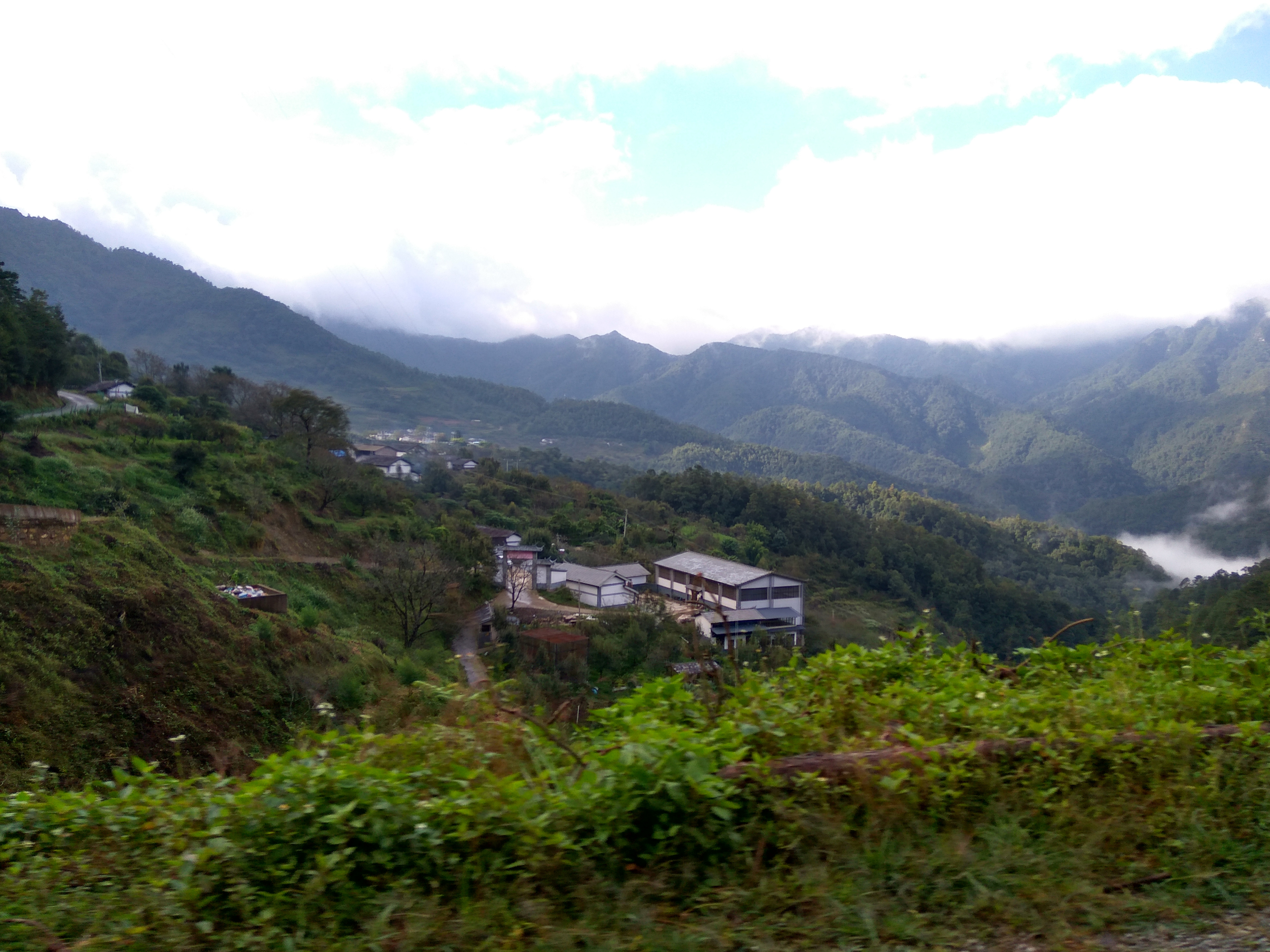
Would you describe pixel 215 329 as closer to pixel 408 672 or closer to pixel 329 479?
pixel 329 479

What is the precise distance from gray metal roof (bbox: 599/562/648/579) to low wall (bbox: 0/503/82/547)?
57.4 feet

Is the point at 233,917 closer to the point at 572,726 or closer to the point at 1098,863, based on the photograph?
the point at 572,726

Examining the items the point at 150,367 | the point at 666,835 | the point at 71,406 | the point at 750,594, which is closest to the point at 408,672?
the point at 666,835

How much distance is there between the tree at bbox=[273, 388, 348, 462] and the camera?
3338 centimetres

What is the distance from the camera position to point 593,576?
27703 mm

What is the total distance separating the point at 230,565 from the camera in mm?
18750

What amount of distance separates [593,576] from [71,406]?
65.8 feet

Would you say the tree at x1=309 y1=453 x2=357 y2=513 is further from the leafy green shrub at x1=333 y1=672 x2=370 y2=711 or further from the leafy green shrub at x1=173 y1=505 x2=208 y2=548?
the leafy green shrub at x1=333 y1=672 x2=370 y2=711

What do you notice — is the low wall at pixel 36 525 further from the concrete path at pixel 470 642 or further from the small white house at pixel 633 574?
the small white house at pixel 633 574

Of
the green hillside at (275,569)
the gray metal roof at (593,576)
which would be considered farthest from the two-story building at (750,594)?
the gray metal roof at (593,576)

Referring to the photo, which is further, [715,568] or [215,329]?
[215,329]

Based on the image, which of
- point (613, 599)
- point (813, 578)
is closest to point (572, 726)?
point (613, 599)

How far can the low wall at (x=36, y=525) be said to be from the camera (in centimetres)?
1252

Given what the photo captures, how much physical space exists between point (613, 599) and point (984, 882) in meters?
25.0
